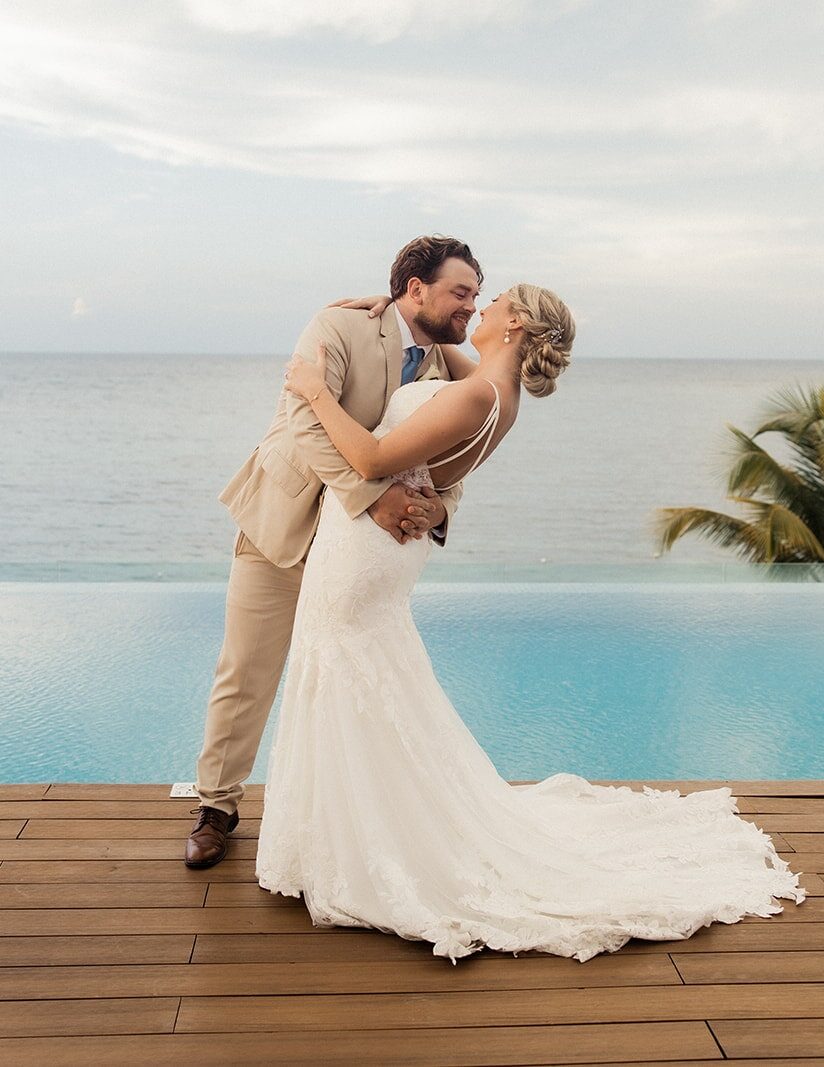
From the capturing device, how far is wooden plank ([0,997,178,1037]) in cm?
205

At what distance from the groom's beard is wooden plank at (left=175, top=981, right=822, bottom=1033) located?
55.4 inches

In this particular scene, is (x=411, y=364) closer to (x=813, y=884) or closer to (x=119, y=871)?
(x=119, y=871)

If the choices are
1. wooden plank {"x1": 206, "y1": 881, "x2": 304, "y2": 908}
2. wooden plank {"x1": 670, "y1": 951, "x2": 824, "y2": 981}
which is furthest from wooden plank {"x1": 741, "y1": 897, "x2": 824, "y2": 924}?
wooden plank {"x1": 206, "y1": 881, "x2": 304, "y2": 908}

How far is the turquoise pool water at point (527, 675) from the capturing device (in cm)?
401

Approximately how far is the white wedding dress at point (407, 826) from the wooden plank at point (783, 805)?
0.44 m

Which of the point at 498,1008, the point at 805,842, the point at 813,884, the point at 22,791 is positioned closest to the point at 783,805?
the point at 805,842

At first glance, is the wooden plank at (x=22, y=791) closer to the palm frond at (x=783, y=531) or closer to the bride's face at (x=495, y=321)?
the bride's face at (x=495, y=321)

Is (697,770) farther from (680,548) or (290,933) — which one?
(680,548)

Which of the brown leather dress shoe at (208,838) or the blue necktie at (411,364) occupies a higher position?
the blue necktie at (411,364)

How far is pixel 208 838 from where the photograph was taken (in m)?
2.74

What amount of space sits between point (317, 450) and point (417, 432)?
0.24 m

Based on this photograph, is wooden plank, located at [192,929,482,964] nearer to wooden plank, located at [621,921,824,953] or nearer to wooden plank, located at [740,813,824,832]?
wooden plank, located at [621,921,824,953]

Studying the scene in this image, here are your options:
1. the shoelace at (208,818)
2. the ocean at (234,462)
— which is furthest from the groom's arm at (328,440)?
the ocean at (234,462)

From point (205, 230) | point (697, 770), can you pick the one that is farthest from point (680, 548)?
point (697, 770)
